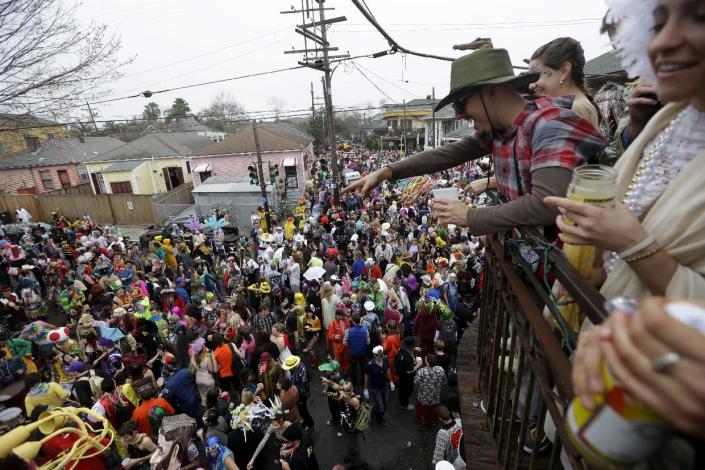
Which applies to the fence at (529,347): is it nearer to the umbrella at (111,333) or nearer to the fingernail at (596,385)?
the fingernail at (596,385)

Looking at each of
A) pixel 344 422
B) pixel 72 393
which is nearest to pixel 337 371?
pixel 344 422

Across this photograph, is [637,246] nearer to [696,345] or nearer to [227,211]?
[696,345]

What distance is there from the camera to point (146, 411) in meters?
5.73

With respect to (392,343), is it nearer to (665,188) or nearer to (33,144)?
(665,188)

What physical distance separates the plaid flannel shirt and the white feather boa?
0.38 meters

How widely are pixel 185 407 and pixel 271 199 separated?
19.0 metres

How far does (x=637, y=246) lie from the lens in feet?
3.55

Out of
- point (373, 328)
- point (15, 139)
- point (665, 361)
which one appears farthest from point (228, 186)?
point (665, 361)

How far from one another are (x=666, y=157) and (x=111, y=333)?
9414 millimetres

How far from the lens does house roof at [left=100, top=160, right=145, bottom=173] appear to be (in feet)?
97.9

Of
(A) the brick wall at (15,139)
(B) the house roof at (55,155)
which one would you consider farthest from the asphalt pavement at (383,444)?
(A) the brick wall at (15,139)

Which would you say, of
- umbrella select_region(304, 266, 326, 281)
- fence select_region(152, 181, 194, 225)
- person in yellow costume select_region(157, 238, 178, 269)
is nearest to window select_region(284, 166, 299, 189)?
fence select_region(152, 181, 194, 225)

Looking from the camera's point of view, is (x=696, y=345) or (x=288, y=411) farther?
(x=288, y=411)

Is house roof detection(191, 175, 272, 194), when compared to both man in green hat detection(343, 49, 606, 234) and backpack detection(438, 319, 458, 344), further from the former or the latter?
man in green hat detection(343, 49, 606, 234)
